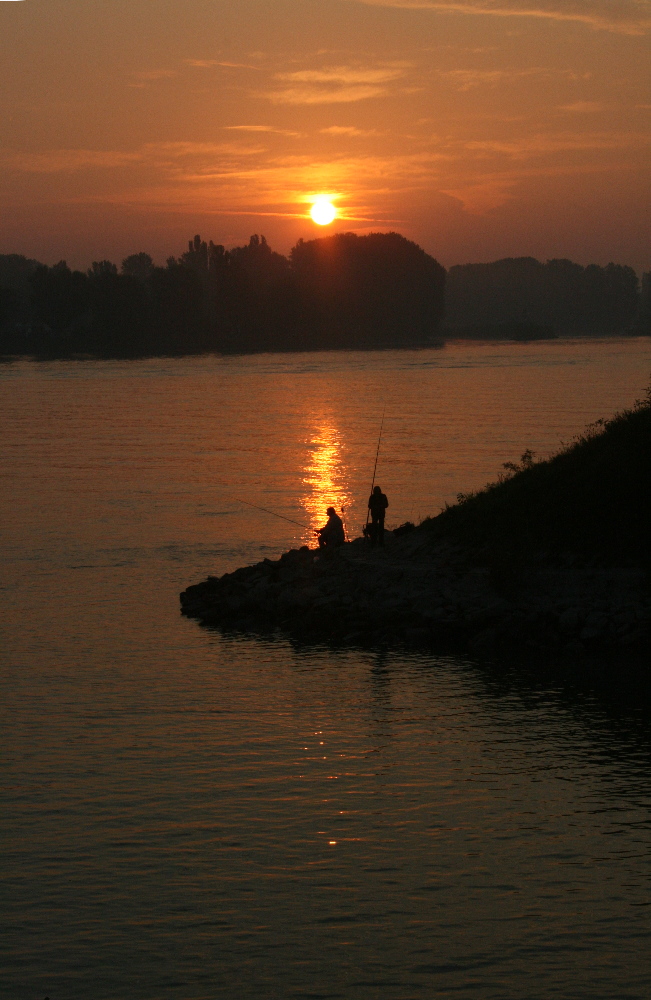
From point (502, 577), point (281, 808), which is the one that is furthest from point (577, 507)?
point (281, 808)

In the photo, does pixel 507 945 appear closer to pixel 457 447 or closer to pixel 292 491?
pixel 292 491

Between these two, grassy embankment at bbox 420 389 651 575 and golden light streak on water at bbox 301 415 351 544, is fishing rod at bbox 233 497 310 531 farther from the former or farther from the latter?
grassy embankment at bbox 420 389 651 575

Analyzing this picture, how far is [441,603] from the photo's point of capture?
2448 cm

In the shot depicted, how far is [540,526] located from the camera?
86.2ft

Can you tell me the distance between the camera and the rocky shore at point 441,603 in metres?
23.5

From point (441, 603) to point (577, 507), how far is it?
4149 mm

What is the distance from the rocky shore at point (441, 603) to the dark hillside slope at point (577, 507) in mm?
505

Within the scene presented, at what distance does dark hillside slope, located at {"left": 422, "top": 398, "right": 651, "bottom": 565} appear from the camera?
→ 25.5 metres

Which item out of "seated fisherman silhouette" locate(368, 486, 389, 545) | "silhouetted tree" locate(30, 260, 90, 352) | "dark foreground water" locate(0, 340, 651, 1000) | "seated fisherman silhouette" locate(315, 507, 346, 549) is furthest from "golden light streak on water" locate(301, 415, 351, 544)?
"silhouetted tree" locate(30, 260, 90, 352)

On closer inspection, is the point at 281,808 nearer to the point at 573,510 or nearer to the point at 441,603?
the point at 441,603

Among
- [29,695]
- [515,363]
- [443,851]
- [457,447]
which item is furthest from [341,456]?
[515,363]

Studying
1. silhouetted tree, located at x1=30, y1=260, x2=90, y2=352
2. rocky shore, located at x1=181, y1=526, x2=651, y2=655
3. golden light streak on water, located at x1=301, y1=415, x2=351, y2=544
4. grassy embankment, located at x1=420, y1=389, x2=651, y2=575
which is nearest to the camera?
rocky shore, located at x1=181, y1=526, x2=651, y2=655

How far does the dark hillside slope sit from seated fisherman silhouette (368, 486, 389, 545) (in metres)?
1.29

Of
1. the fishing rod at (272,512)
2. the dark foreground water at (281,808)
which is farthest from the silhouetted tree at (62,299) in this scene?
the dark foreground water at (281,808)
